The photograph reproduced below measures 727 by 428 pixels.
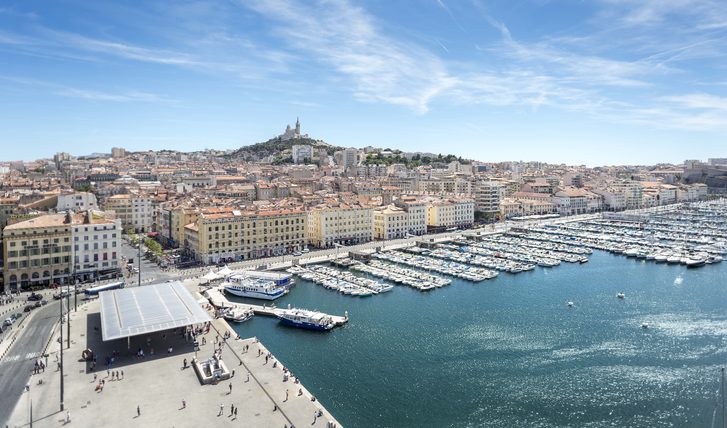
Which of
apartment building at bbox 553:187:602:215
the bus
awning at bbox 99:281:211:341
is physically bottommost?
the bus

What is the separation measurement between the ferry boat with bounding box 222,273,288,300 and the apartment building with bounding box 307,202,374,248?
17643 millimetres

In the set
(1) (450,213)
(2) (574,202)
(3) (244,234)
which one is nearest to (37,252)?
(3) (244,234)

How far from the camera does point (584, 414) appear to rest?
22.8 metres

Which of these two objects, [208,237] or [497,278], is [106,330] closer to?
[208,237]

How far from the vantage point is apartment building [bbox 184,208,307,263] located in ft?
165

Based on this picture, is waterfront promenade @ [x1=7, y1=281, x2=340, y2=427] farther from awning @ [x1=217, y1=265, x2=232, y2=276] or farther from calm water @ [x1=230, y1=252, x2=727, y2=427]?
awning @ [x1=217, y1=265, x2=232, y2=276]

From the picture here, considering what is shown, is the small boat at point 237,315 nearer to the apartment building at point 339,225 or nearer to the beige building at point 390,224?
the apartment building at point 339,225

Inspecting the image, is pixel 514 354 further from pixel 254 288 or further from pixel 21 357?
pixel 21 357

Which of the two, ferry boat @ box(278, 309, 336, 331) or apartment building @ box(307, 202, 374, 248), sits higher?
apartment building @ box(307, 202, 374, 248)

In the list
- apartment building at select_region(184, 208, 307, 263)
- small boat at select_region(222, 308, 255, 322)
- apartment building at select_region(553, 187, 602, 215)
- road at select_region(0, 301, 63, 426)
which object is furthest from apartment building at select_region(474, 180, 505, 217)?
road at select_region(0, 301, 63, 426)

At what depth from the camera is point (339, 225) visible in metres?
60.6

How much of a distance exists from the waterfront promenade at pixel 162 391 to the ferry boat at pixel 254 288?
12.8 meters

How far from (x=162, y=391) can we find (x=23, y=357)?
8.61m

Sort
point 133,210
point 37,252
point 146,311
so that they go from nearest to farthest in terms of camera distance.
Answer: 1. point 146,311
2. point 37,252
3. point 133,210
